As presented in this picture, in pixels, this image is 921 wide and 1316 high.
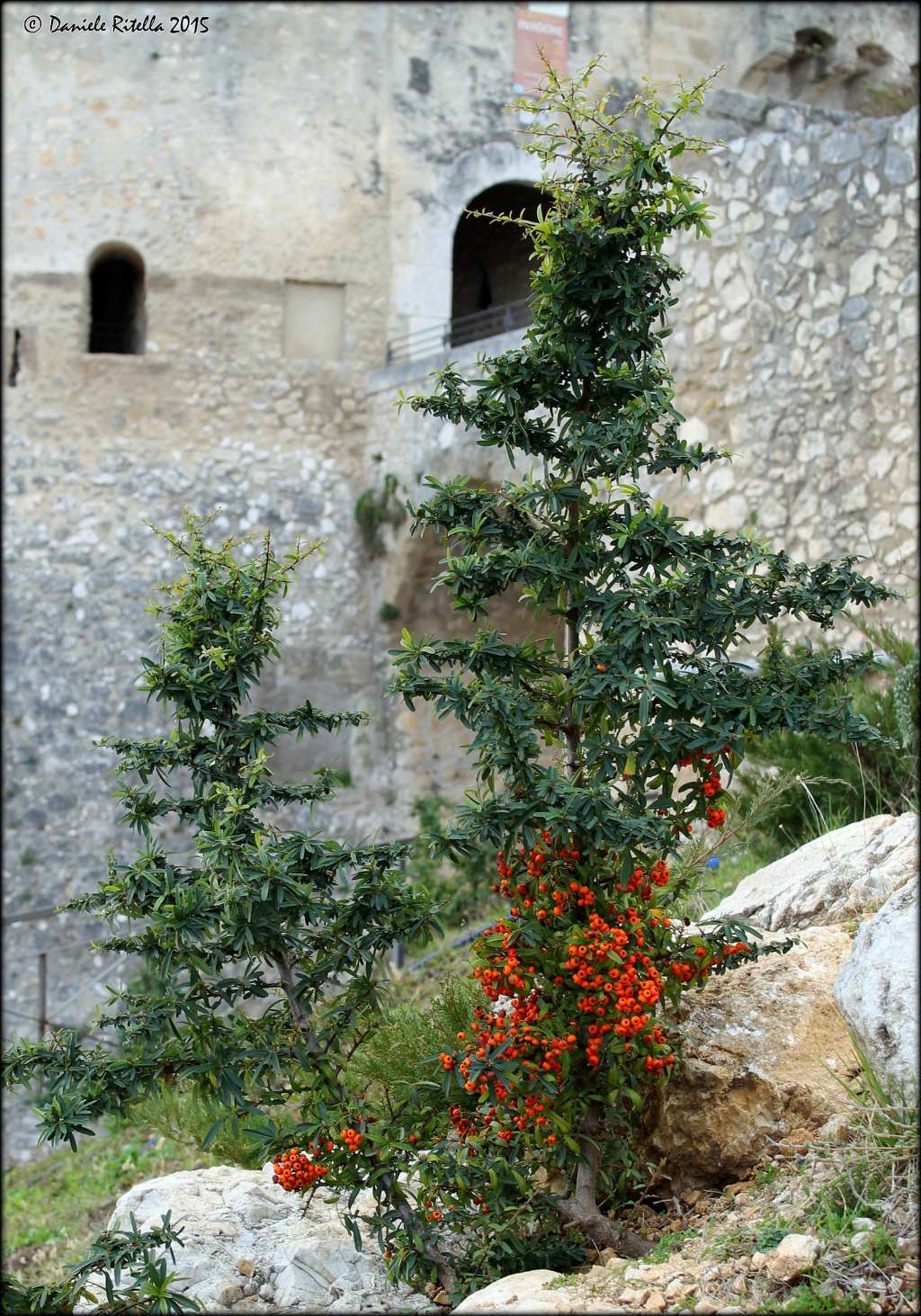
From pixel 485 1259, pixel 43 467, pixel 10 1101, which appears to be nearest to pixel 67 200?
pixel 43 467

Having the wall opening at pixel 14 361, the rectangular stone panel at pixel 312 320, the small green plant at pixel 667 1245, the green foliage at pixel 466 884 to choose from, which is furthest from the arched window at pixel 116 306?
the small green plant at pixel 667 1245

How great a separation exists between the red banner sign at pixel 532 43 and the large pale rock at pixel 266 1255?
30.6 feet

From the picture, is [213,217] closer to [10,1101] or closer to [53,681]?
[53,681]

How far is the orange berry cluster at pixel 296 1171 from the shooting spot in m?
3.56

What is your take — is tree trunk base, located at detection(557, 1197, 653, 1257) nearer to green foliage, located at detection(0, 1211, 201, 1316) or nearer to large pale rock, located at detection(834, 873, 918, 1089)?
large pale rock, located at detection(834, 873, 918, 1089)

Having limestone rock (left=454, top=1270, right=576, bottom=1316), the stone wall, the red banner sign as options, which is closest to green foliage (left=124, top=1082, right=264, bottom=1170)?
limestone rock (left=454, top=1270, right=576, bottom=1316)

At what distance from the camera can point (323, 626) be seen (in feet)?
35.9

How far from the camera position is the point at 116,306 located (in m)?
12.1

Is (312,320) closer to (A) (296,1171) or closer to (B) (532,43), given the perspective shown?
(B) (532,43)

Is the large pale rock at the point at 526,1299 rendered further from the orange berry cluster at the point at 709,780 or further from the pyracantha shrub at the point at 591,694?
the orange berry cluster at the point at 709,780

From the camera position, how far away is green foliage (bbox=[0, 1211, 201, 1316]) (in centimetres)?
351

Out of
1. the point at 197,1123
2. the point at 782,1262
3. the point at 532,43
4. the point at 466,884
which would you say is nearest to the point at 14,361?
the point at 532,43

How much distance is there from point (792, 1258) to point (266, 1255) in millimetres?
1509

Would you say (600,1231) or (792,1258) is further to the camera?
(600,1231)
